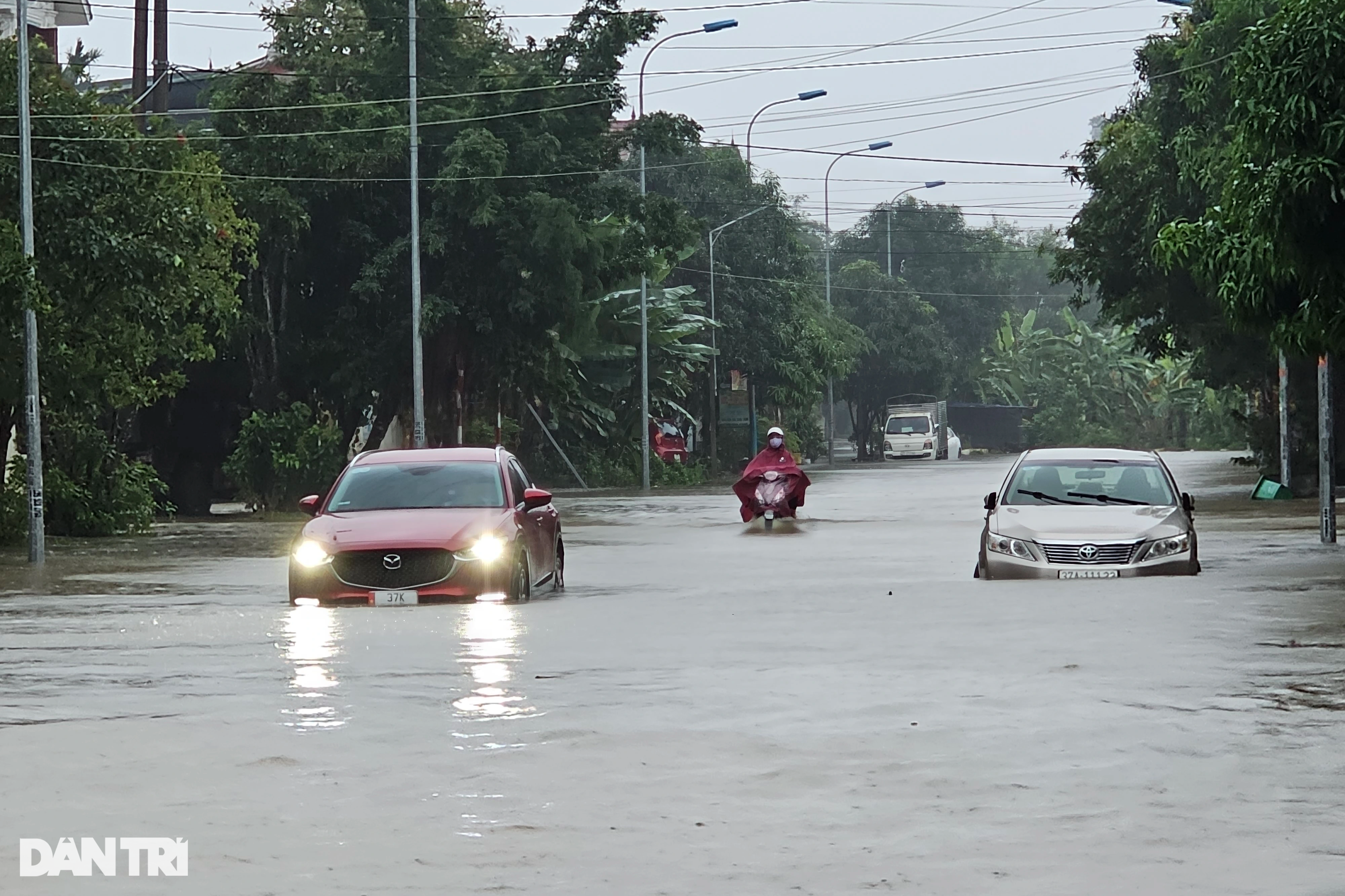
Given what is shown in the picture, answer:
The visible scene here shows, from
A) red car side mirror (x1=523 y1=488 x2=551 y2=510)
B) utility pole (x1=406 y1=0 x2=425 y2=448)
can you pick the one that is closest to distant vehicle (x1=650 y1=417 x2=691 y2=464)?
utility pole (x1=406 y1=0 x2=425 y2=448)

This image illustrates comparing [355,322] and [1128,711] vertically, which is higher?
[355,322]

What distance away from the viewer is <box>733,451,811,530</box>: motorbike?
3388 centimetres

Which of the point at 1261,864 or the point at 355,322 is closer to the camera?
the point at 1261,864

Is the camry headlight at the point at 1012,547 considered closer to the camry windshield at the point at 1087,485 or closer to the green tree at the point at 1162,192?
the camry windshield at the point at 1087,485

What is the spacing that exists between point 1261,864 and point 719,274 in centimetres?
6480

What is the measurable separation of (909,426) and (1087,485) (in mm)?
71264

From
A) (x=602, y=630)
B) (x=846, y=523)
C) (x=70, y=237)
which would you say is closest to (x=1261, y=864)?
(x=602, y=630)

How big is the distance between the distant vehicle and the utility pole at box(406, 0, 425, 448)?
18342mm

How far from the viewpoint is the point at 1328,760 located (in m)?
9.55

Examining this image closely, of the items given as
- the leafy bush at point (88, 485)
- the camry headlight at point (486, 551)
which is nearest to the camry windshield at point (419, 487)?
the camry headlight at point (486, 551)

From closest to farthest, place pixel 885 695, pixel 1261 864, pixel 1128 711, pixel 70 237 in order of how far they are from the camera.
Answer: pixel 1261 864 → pixel 1128 711 → pixel 885 695 → pixel 70 237

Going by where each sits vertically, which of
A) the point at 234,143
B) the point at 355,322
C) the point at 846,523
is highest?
the point at 234,143

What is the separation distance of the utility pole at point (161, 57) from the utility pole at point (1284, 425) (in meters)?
21.0

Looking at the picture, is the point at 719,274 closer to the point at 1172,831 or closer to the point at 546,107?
the point at 546,107
